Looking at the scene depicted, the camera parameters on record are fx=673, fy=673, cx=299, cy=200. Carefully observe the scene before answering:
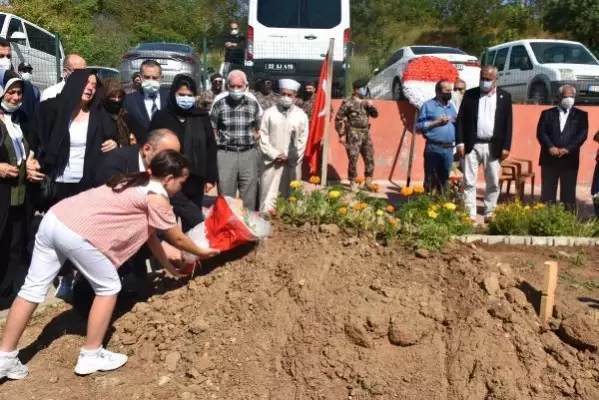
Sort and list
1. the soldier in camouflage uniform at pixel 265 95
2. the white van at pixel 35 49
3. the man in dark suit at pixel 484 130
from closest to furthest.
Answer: the man in dark suit at pixel 484 130, the soldier in camouflage uniform at pixel 265 95, the white van at pixel 35 49

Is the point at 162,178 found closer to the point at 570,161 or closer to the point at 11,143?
the point at 11,143

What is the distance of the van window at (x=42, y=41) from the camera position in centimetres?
1273

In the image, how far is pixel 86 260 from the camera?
404 cm

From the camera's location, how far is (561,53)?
15016mm

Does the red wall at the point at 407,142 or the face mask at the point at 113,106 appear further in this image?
the red wall at the point at 407,142

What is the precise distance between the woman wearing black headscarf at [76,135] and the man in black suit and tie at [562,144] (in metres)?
5.43

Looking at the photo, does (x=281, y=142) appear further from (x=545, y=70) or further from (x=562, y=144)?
(x=545, y=70)

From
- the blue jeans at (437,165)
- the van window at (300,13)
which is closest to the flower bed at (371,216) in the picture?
the blue jeans at (437,165)

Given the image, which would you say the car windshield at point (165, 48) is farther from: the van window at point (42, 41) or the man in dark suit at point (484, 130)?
the man in dark suit at point (484, 130)

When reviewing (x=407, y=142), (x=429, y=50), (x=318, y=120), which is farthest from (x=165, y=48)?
(x=318, y=120)

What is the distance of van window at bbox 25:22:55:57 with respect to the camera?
1273 cm

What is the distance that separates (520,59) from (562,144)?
7.75m

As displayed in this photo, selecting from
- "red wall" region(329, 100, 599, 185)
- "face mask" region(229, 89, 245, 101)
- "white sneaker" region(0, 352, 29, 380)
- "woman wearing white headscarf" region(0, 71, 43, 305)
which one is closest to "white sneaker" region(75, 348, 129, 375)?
"white sneaker" region(0, 352, 29, 380)

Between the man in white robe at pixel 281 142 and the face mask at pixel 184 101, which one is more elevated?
the face mask at pixel 184 101
